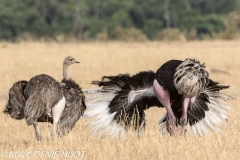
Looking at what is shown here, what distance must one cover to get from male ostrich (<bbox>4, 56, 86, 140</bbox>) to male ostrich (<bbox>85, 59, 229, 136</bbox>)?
0.76 ft

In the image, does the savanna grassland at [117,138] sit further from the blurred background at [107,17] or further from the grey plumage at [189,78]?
the blurred background at [107,17]

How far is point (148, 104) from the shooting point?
770cm

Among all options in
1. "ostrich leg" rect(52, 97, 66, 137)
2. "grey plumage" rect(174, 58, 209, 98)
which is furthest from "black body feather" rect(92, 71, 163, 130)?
"grey plumage" rect(174, 58, 209, 98)

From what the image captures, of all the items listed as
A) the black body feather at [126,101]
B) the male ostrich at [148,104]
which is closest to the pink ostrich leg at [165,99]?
the male ostrich at [148,104]

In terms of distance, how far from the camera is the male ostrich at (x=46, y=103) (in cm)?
718

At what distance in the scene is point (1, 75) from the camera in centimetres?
1697

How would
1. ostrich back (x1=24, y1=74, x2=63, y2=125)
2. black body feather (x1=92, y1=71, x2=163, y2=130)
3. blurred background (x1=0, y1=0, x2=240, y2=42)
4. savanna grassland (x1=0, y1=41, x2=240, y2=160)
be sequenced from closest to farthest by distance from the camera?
savanna grassland (x1=0, y1=41, x2=240, y2=160)
ostrich back (x1=24, y1=74, x2=63, y2=125)
black body feather (x1=92, y1=71, x2=163, y2=130)
blurred background (x1=0, y1=0, x2=240, y2=42)

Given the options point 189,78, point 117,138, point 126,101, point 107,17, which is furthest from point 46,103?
point 107,17

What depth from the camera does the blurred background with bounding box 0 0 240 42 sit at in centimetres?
4766

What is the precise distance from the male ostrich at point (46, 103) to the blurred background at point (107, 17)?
32.7m

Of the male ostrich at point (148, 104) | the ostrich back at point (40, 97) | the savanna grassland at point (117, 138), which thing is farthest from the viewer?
the male ostrich at point (148, 104)

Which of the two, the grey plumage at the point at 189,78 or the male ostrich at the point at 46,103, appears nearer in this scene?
the grey plumage at the point at 189,78

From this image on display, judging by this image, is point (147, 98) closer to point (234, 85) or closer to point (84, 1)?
point (234, 85)

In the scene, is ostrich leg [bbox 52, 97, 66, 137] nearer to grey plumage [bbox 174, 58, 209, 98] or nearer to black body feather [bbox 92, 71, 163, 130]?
black body feather [bbox 92, 71, 163, 130]
